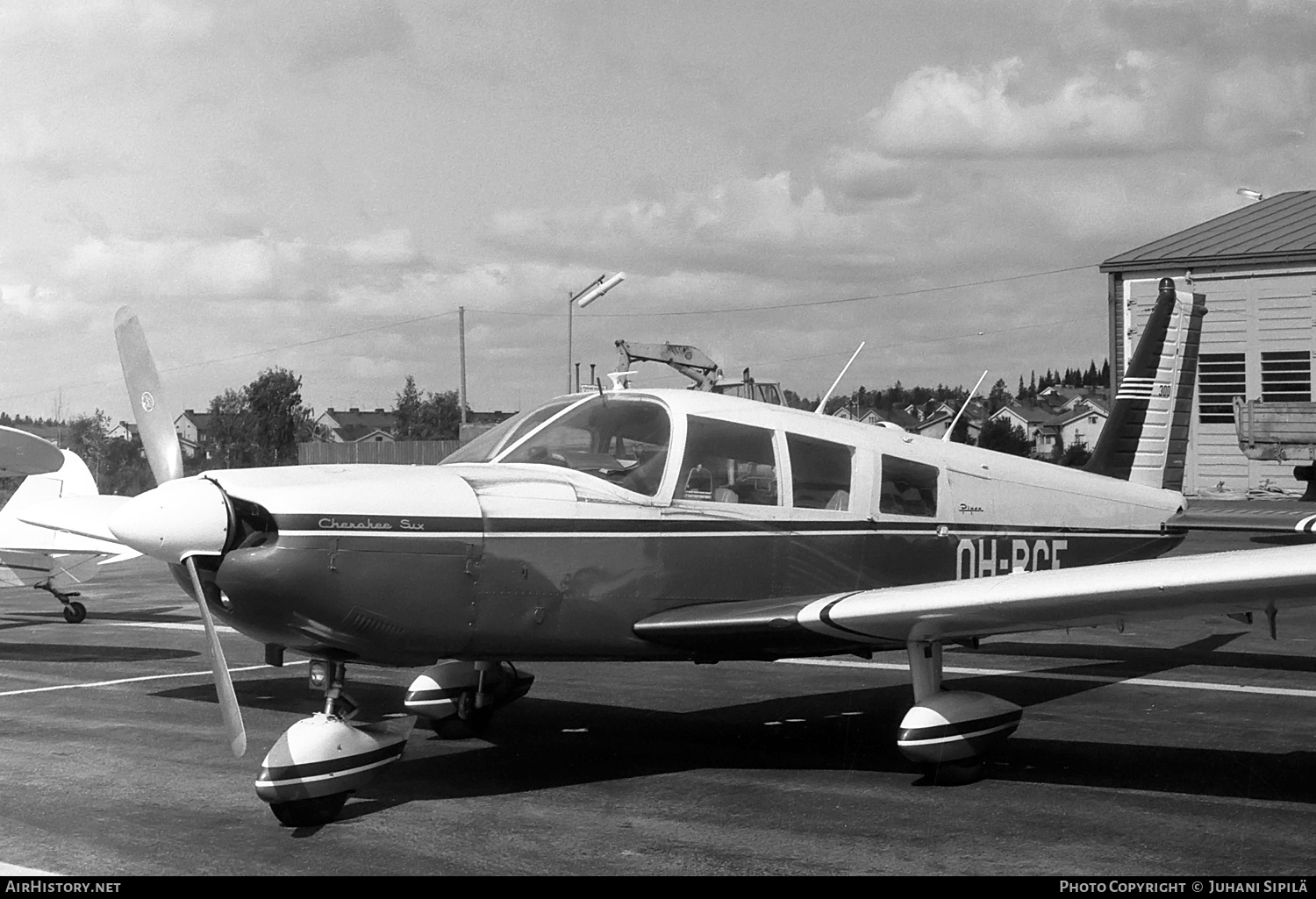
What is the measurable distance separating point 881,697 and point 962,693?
2.98 meters

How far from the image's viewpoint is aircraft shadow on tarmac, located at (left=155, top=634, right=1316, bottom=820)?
7.22 m

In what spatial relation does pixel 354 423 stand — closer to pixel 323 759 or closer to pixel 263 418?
pixel 263 418

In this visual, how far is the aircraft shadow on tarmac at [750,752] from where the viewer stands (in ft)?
23.7

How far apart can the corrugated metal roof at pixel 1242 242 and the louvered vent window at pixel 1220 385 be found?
2130mm

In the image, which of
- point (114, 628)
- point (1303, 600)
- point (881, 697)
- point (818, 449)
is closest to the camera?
point (1303, 600)

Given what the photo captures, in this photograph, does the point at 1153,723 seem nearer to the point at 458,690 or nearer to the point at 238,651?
the point at 458,690

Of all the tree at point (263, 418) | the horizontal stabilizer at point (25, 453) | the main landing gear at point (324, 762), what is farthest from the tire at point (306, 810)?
the tree at point (263, 418)

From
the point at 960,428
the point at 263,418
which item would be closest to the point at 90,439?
the point at 263,418

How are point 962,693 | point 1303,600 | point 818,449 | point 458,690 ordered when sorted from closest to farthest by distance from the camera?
point 1303,600 → point 962,693 → point 818,449 → point 458,690

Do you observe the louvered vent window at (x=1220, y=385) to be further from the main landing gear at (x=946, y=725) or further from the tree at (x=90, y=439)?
the tree at (x=90, y=439)

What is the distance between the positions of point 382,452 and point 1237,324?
28373mm

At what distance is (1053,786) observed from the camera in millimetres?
7082

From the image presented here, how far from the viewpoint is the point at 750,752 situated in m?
8.24

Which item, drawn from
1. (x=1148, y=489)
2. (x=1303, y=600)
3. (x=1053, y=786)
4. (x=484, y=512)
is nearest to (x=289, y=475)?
(x=484, y=512)
